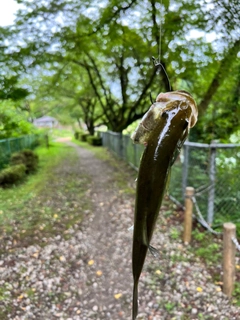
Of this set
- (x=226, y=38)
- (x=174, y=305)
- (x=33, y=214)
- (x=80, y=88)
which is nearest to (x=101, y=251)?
(x=174, y=305)

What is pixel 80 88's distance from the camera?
2102 cm

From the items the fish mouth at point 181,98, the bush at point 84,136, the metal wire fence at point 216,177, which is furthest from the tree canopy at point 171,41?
the bush at point 84,136

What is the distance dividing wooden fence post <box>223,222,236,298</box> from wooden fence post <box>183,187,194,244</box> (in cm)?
129

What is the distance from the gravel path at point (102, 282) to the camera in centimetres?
354

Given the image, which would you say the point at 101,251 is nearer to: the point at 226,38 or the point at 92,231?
the point at 92,231

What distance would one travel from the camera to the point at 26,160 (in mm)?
10516

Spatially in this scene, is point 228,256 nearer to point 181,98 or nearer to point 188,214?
point 188,214

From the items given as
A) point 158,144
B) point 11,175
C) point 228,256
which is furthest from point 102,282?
point 11,175

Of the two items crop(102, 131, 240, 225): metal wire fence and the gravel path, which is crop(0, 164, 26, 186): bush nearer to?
the gravel path

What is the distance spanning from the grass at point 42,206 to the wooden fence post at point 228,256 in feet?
10.7

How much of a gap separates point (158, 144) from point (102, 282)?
381cm

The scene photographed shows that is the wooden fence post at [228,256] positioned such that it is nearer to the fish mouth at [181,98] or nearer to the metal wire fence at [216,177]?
the metal wire fence at [216,177]

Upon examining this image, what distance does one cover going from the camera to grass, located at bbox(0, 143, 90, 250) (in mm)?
5531

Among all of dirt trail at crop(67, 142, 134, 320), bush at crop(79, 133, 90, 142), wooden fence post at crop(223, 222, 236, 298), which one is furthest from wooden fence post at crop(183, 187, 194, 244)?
bush at crop(79, 133, 90, 142)
